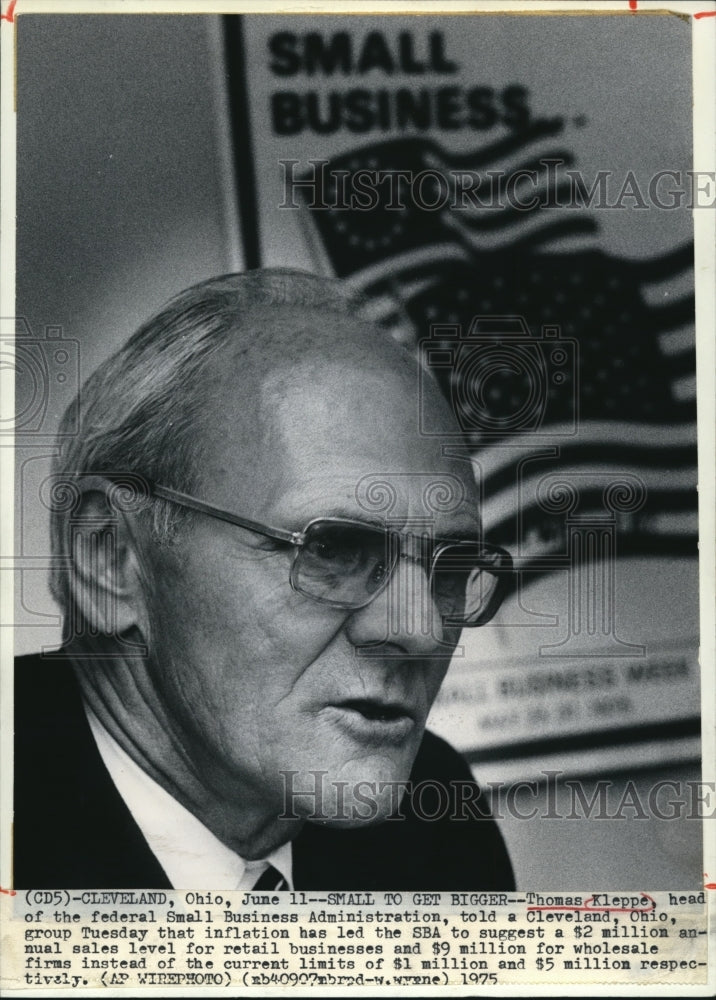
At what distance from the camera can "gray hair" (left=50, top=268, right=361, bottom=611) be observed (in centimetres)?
303

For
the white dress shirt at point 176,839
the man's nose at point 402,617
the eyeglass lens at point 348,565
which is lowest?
the white dress shirt at point 176,839

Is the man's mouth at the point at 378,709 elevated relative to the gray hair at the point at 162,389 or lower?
lower

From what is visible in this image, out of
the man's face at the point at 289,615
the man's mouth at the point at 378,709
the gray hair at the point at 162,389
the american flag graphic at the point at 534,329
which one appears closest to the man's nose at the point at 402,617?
the man's face at the point at 289,615

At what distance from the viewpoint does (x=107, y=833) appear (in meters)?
3.12

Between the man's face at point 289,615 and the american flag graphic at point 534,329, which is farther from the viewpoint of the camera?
the american flag graphic at point 534,329

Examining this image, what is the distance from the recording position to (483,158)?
3.21 m

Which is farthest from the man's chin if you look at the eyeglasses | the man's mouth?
the eyeglasses

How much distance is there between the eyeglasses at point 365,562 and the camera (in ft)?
9.75

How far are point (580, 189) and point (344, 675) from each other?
5.14 ft

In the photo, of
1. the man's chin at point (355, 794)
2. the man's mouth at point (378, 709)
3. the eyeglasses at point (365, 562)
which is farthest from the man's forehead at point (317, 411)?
the man's chin at point (355, 794)

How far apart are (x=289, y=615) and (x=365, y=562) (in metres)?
0.25

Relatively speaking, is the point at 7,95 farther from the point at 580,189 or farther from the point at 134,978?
the point at 134,978

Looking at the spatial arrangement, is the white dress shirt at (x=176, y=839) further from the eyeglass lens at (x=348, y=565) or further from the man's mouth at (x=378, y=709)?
the eyeglass lens at (x=348, y=565)

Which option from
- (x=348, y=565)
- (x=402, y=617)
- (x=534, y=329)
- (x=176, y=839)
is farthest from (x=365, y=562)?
(x=176, y=839)
